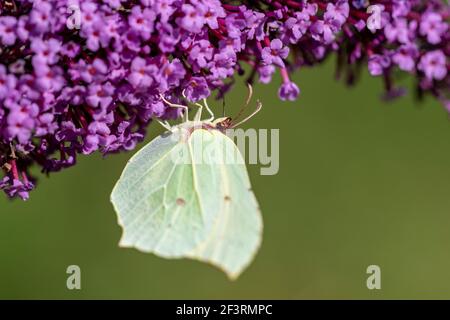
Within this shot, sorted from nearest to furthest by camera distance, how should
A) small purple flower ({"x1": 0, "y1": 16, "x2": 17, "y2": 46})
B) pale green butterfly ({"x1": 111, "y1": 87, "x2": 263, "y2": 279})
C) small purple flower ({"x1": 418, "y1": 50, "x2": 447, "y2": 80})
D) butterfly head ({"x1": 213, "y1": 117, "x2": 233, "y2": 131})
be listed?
small purple flower ({"x1": 0, "y1": 16, "x2": 17, "y2": 46}) < small purple flower ({"x1": 418, "y1": 50, "x2": 447, "y2": 80}) < pale green butterfly ({"x1": 111, "y1": 87, "x2": 263, "y2": 279}) < butterfly head ({"x1": 213, "y1": 117, "x2": 233, "y2": 131})

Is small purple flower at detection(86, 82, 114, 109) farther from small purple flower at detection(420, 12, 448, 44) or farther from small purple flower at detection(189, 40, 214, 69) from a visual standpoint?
small purple flower at detection(420, 12, 448, 44)

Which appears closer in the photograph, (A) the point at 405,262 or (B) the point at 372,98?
(A) the point at 405,262

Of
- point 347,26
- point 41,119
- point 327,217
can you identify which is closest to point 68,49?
point 41,119

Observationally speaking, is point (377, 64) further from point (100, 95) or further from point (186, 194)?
point (100, 95)

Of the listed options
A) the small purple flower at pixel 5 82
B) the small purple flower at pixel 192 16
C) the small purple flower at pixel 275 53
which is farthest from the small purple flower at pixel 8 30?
the small purple flower at pixel 275 53

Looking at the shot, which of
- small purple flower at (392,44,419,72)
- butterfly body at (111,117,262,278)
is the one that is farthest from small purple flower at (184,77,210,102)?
small purple flower at (392,44,419,72)

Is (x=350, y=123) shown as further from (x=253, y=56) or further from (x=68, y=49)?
(x=68, y=49)
